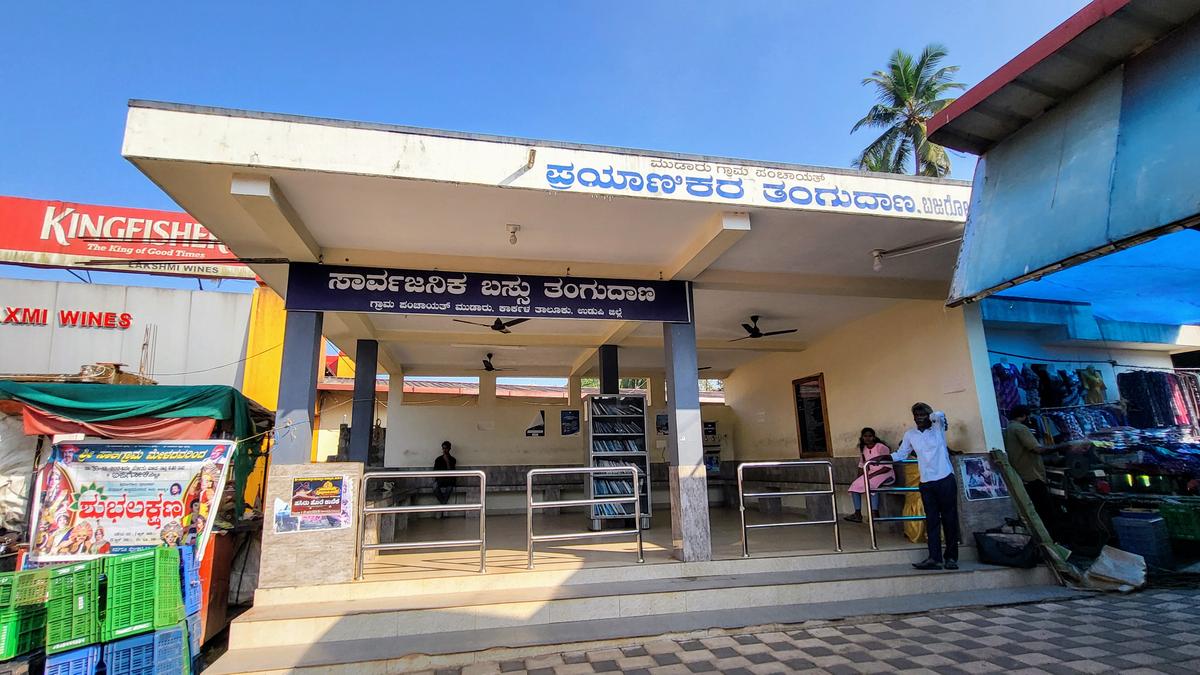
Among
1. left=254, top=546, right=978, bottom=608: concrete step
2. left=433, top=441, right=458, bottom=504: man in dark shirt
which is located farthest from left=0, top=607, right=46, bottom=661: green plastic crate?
left=433, top=441, right=458, bottom=504: man in dark shirt

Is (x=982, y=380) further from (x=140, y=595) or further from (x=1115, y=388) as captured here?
(x=140, y=595)

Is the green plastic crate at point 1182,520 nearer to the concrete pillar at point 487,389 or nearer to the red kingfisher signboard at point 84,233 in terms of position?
the concrete pillar at point 487,389

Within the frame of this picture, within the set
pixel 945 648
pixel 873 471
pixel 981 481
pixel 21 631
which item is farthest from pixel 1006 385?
pixel 21 631

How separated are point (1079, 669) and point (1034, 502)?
365 centimetres

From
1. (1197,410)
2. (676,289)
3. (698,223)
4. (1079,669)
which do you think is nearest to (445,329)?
(676,289)

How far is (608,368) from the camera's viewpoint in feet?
30.4

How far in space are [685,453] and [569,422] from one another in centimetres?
608

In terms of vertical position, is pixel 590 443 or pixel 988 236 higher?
pixel 988 236

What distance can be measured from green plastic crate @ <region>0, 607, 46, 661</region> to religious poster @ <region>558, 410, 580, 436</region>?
8344 mm

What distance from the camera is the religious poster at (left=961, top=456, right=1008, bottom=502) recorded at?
6285mm

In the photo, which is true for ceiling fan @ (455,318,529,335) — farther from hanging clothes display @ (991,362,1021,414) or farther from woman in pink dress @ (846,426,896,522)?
hanging clothes display @ (991,362,1021,414)

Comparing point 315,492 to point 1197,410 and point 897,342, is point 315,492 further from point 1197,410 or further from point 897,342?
point 1197,410

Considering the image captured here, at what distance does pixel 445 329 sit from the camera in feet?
28.4

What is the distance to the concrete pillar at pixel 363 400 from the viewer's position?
858 cm
